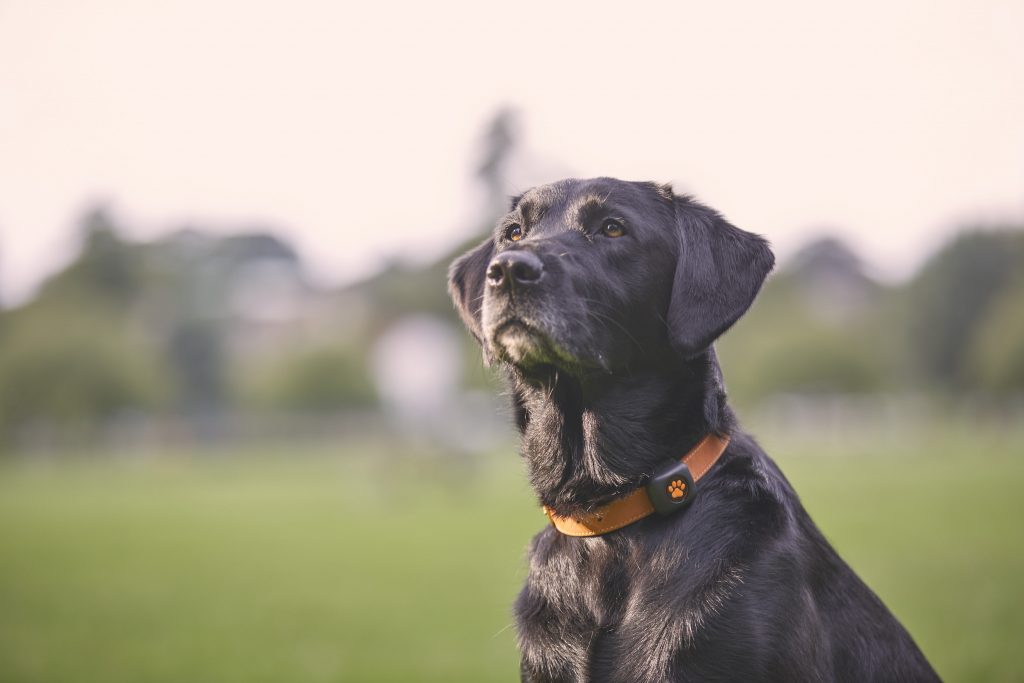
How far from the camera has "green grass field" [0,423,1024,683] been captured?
6215 mm

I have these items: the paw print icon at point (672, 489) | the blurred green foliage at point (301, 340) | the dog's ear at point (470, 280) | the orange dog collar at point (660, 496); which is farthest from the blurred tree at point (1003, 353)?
the paw print icon at point (672, 489)

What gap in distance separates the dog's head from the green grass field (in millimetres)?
1229

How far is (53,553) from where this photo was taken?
1213 centimetres

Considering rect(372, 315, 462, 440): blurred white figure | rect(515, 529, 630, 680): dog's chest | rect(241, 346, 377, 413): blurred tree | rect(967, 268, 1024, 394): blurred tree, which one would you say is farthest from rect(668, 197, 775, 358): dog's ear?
rect(241, 346, 377, 413): blurred tree

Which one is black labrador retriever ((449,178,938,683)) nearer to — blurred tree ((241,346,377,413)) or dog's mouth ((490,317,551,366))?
dog's mouth ((490,317,551,366))

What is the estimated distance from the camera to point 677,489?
2828 mm

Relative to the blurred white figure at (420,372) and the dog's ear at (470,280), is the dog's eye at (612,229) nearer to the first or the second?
the dog's ear at (470,280)

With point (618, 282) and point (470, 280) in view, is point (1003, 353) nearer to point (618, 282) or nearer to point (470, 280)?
point (470, 280)

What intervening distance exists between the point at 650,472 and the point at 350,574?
7.95 meters

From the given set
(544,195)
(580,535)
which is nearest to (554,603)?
(580,535)

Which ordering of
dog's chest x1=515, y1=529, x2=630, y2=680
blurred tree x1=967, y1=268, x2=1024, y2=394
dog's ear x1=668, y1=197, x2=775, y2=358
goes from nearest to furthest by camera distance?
dog's chest x1=515, y1=529, x2=630, y2=680, dog's ear x1=668, y1=197, x2=775, y2=358, blurred tree x1=967, y1=268, x2=1024, y2=394

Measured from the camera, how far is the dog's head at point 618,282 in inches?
122

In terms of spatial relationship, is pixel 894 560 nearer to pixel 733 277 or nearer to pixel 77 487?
pixel 733 277

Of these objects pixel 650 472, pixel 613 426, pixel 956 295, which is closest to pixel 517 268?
pixel 613 426
